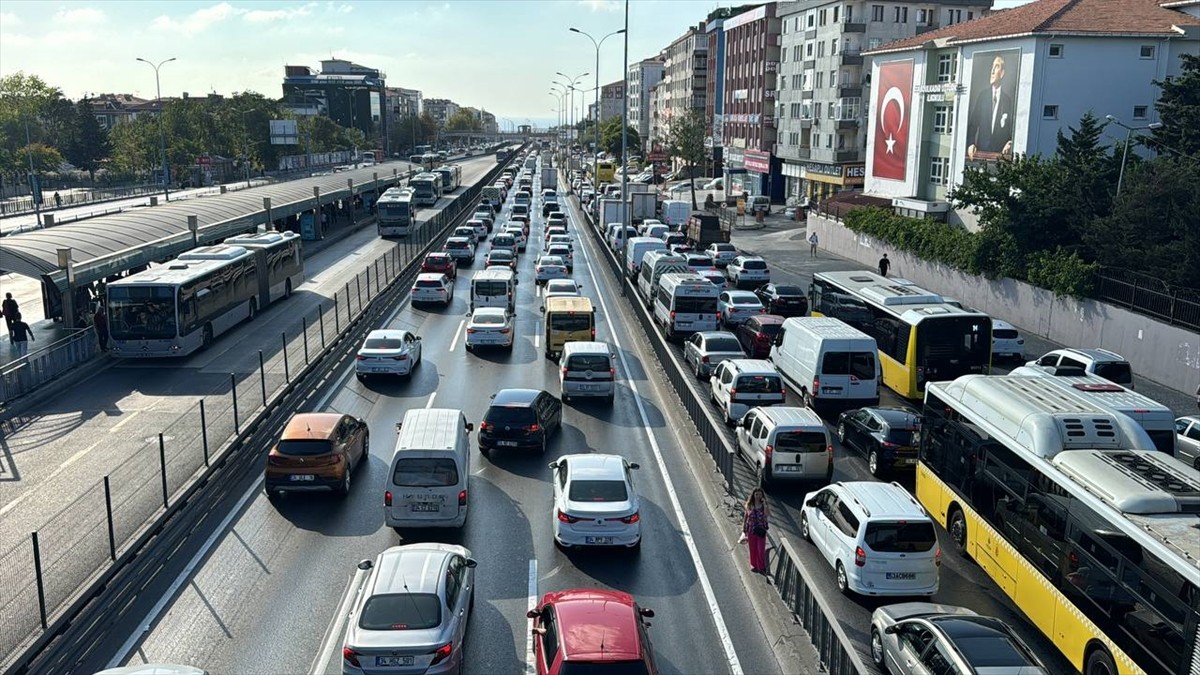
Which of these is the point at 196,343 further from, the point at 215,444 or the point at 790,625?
the point at 790,625

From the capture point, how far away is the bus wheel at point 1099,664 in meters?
11.1

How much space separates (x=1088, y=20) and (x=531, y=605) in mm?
42682

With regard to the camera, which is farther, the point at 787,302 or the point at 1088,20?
the point at 1088,20

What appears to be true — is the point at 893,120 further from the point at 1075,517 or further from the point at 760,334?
the point at 1075,517

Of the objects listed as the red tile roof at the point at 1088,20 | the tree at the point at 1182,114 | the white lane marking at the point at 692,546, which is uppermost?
the red tile roof at the point at 1088,20

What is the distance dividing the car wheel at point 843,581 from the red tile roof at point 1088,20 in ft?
122

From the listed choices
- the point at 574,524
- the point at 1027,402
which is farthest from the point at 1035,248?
the point at 574,524

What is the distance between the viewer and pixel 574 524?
612 inches

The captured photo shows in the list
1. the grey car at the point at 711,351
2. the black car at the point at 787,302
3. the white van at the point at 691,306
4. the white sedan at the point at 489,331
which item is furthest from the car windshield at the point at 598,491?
the black car at the point at 787,302

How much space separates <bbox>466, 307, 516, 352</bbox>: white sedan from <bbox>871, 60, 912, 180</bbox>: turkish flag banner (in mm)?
33992

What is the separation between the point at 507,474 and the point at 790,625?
8.15 meters

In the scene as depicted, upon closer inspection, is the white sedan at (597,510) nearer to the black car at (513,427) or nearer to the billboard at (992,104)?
the black car at (513,427)

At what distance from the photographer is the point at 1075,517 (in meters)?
12.2

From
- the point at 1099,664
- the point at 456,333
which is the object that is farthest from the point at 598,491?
the point at 456,333
